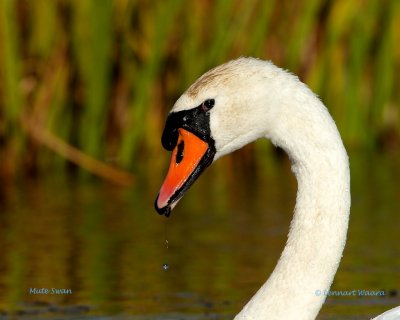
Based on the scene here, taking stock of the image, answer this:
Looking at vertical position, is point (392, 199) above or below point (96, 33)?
below

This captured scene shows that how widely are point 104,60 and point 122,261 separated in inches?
115

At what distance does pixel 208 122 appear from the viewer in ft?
19.0

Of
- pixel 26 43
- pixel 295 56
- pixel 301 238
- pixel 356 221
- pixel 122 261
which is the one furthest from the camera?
pixel 295 56

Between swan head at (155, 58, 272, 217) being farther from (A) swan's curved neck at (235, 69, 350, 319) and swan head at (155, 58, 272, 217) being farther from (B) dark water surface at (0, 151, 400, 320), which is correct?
(B) dark water surface at (0, 151, 400, 320)

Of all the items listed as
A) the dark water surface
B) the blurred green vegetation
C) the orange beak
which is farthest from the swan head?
the blurred green vegetation

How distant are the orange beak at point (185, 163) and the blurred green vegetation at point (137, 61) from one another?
15.8ft

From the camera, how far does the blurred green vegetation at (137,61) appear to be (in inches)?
433

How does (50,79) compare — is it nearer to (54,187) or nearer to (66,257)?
(54,187)

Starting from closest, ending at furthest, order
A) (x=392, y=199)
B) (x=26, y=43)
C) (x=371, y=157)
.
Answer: (x=392, y=199) < (x=26, y=43) < (x=371, y=157)

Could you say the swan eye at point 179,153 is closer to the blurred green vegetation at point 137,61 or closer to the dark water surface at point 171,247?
the dark water surface at point 171,247

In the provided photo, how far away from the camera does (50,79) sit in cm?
1128

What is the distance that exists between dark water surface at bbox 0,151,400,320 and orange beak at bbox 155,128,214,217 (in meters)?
1.31

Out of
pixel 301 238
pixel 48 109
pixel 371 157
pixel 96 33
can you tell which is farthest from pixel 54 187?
pixel 301 238

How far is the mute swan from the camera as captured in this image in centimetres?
554
